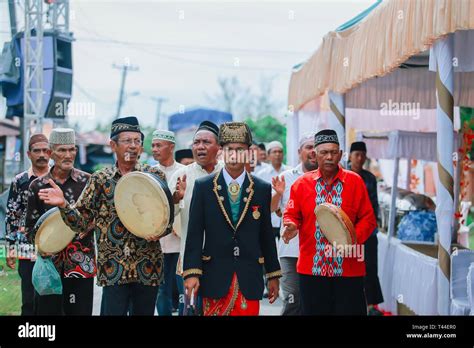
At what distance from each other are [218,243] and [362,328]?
1.32m

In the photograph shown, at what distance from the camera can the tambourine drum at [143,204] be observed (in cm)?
625

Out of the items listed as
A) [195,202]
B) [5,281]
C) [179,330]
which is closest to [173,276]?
[5,281]

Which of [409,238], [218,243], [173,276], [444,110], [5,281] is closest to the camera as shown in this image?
[218,243]

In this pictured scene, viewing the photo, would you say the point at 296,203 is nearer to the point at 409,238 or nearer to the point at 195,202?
the point at 195,202

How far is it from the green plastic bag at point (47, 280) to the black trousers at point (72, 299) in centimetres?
10

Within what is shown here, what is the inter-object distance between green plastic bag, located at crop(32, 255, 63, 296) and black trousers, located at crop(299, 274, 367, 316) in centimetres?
184

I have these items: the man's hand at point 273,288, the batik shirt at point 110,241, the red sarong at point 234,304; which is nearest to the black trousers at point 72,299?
the batik shirt at point 110,241

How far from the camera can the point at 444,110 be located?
7.17m

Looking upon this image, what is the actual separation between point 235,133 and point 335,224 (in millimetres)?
1051

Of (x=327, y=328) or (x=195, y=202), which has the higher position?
(x=195, y=202)

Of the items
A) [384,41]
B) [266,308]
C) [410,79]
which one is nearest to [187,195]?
[384,41]

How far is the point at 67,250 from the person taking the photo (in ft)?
23.0

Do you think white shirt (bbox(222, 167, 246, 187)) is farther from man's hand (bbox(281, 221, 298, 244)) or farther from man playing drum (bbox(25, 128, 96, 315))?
man playing drum (bbox(25, 128, 96, 315))

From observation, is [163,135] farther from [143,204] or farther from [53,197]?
[53,197]
